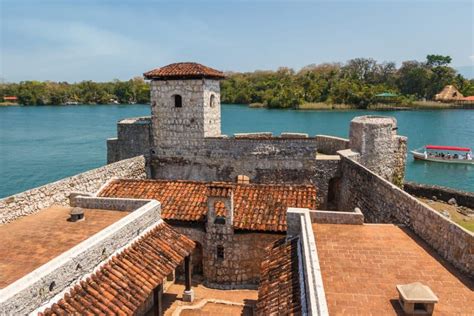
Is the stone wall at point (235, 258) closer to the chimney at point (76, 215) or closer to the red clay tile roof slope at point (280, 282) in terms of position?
the red clay tile roof slope at point (280, 282)

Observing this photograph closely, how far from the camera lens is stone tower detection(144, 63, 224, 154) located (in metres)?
19.3

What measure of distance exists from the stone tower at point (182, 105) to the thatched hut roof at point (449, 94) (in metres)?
112

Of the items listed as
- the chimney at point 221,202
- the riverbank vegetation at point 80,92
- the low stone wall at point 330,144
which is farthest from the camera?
the riverbank vegetation at point 80,92

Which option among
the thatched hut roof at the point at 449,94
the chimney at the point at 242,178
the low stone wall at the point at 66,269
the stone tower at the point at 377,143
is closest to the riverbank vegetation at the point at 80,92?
the thatched hut roof at the point at 449,94

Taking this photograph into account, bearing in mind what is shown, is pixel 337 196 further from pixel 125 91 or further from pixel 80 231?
pixel 125 91

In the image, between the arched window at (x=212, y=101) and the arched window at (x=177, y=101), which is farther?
the arched window at (x=212, y=101)

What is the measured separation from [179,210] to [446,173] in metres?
36.4

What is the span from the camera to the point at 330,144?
22797mm

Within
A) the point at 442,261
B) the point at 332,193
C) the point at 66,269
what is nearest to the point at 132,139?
the point at 332,193

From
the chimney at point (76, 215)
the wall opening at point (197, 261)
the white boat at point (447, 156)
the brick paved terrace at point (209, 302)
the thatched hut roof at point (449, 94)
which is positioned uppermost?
the thatched hut roof at point (449, 94)

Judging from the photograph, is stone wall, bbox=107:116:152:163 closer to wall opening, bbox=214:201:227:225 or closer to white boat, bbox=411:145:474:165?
wall opening, bbox=214:201:227:225

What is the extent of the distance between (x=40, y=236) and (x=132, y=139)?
1123 centimetres

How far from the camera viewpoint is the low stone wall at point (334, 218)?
10.7 meters

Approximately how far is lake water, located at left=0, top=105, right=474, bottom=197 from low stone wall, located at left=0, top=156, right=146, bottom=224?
19582 millimetres
